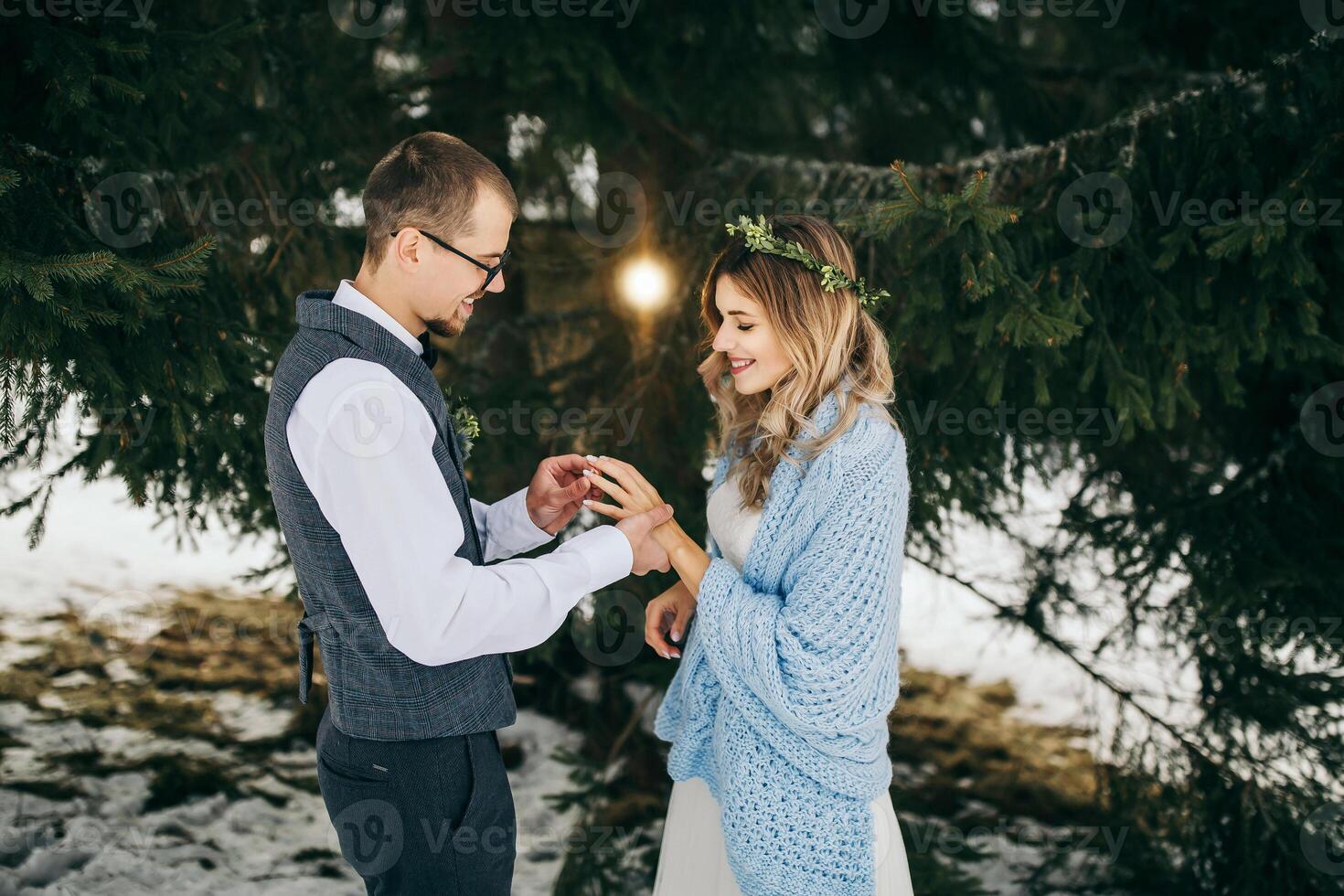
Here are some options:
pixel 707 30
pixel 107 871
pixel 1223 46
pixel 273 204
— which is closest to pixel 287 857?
pixel 107 871

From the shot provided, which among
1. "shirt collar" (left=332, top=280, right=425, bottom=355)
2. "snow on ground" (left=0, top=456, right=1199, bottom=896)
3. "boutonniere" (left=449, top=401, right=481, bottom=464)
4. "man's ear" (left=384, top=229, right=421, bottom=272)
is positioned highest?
"man's ear" (left=384, top=229, right=421, bottom=272)

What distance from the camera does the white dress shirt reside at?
5.56 ft

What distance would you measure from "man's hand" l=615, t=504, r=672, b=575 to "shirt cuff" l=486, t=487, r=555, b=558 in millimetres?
387

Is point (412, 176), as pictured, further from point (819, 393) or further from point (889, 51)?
point (889, 51)

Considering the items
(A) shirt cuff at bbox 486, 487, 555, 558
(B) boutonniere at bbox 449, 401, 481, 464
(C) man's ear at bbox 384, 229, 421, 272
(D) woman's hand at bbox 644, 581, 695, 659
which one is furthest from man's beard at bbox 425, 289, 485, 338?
(D) woman's hand at bbox 644, 581, 695, 659

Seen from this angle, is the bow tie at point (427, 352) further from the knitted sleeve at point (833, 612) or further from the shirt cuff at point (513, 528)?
the knitted sleeve at point (833, 612)

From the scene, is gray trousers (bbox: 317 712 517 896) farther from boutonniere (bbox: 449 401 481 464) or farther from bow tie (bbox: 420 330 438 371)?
bow tie (bbox: 420 330 438 371)

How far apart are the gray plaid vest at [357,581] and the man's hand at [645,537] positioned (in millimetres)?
351

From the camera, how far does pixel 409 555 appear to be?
1.69 metres

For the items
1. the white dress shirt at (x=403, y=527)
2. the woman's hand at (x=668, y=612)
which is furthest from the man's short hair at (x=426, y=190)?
the woman's hand at (x=668, y=612)

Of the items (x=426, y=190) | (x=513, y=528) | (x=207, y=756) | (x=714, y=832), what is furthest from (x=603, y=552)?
(x=207, y=756)

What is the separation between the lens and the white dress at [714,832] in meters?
2.32

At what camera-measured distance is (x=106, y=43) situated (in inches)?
96.1

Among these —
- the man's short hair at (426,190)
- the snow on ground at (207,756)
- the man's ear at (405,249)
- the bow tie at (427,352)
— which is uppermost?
the man's short hair at (426,190)
